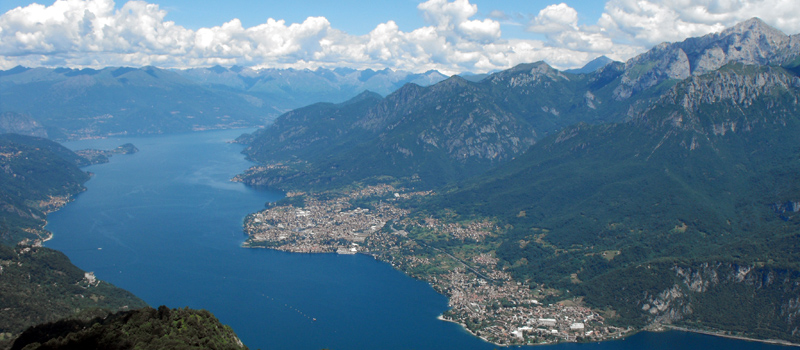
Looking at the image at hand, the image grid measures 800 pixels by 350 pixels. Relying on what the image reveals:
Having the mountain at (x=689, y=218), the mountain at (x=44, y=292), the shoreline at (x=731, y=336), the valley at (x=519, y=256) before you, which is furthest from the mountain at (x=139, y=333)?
the shoreline at (x=731, y=336)

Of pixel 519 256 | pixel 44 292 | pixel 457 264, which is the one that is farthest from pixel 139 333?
pixel 519 256

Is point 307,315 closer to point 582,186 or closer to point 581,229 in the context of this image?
point 581,229

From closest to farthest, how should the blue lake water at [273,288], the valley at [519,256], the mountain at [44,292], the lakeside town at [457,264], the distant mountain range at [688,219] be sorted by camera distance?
the mountain at [44,292] → the blue lake water at [273,288] → the valley at [519,256] → the lakeside town at [457,264] → the distant mountain range at [688,219]

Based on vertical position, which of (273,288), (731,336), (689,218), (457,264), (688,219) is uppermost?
(689,218)

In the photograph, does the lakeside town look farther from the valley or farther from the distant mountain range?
the distant mountain range

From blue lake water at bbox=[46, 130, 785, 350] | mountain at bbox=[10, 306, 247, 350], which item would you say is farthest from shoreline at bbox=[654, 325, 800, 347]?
mountain at bbox=[10, 306, 247, 350]

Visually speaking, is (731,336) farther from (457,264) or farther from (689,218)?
(457,264)

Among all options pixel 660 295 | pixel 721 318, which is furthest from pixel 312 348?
pixel 721 318

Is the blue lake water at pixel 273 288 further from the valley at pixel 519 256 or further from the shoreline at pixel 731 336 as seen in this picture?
the shoreline at pixel 731 336
